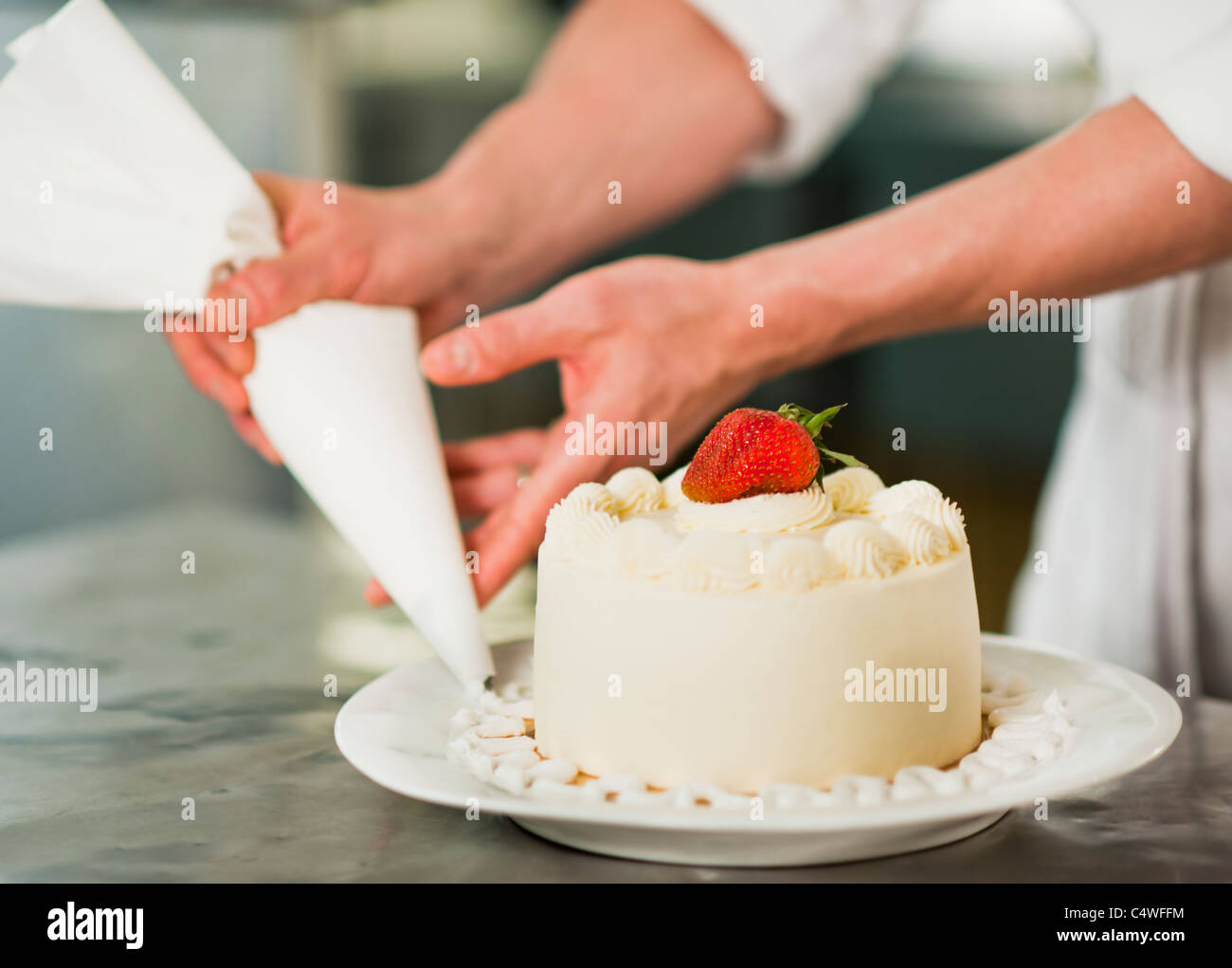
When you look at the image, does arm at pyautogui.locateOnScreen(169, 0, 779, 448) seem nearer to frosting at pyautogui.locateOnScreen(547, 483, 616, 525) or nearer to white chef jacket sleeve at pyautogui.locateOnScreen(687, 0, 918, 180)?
white chef jacket sleeve at pyautogui.locateOnScreen(687, 0, 918, 180)

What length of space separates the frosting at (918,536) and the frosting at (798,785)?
5.2 inches

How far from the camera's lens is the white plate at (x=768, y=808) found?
683mm

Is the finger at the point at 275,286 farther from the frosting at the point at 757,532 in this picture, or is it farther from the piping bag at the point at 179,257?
the frosting at the point at 757,532

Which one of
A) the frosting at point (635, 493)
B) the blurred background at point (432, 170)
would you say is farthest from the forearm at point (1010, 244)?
the blurred background at point (432, 170)

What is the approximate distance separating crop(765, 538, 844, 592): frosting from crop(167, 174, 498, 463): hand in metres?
0.56

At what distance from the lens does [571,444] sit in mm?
1137

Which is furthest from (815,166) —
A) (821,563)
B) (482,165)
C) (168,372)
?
(821,563)

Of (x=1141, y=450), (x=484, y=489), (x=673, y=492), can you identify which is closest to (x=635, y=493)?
(x=673, y=492)

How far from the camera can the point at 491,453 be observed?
1341 millimetres

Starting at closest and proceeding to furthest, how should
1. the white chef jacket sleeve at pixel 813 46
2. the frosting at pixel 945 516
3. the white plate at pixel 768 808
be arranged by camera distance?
the white plate at pixel 768 808, the frosting at pixel 945 516, the white chef jacket sleeve at pixel 813 46

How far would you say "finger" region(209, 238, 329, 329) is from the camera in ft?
3.70

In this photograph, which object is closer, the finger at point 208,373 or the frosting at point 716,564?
the frosting at point 716,564

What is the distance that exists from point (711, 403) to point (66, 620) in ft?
2.66

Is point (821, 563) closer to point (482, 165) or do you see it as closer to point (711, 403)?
point (711, 403)
